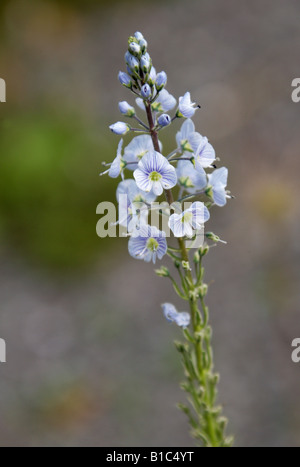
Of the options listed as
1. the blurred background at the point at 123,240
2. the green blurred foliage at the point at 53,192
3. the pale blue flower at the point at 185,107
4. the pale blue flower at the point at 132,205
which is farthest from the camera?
the green blurred foliage at the point at 53,192

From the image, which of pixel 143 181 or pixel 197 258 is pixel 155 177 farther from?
pixel 197 258

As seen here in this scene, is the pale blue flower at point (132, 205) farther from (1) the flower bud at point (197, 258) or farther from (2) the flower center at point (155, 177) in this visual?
(1) the flower bud at point (197, 258)

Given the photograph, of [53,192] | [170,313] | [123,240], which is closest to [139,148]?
[170,313]

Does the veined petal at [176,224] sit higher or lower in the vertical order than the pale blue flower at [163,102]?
lower

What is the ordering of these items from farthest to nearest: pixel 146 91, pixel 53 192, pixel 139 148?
1. pixel 53 192
2. pixel 139 148
3. pixel 146 91

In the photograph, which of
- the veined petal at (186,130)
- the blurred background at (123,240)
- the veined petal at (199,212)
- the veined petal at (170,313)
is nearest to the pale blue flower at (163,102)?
the veined petal at (186,130)

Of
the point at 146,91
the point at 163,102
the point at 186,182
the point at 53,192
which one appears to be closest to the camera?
the point at 146,91

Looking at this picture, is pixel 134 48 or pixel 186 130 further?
pixel 186 130
